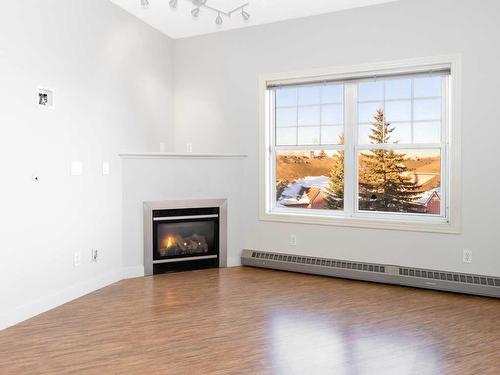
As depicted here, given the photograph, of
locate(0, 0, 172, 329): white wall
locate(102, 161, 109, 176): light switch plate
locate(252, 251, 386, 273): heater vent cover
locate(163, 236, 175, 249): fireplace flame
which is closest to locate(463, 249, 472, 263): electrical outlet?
locate(252, 251, 386, 273): heater vent cover

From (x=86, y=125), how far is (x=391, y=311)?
10.4 feet

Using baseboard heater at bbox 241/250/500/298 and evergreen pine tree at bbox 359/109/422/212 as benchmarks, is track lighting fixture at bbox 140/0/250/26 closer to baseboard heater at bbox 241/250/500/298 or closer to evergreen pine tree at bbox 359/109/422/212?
evergreen pine tree at bbox 359/109/422/212

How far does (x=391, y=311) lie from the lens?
11.1 feet

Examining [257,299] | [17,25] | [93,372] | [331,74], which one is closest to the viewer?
[93,372]

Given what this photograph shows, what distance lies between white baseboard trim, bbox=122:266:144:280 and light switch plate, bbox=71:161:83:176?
1.21m

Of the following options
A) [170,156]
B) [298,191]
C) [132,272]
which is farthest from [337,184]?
[132,272]

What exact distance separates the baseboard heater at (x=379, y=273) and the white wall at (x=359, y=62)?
0.08m

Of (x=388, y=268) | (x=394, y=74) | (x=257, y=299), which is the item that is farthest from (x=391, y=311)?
(x=394, y=74)

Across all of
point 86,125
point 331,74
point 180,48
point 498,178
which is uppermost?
point 180,48

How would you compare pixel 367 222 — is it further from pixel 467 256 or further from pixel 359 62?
pixel 359 62

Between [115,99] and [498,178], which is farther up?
[115,99]

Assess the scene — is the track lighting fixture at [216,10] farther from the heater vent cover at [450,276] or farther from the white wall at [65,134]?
the heater vent cover at [450,276]

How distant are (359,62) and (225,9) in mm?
1499

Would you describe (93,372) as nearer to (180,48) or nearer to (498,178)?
(498,178)
